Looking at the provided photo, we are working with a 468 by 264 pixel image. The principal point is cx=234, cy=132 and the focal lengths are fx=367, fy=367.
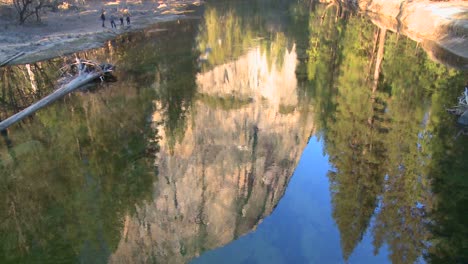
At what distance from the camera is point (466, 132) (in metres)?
22.3

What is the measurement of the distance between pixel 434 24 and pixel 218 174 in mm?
42542

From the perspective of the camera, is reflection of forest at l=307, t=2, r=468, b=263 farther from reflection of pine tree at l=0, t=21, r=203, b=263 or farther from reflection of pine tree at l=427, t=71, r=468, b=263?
reflection of pine tree at l=0, t=21, r=203, b=263

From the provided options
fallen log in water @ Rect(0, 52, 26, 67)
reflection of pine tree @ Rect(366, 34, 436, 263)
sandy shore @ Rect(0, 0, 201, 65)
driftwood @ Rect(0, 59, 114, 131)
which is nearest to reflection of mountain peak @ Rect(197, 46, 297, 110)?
reflection of pine tree @ Rect(366, 34, 436, 263)

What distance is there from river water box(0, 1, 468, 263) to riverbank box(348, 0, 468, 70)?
530cm

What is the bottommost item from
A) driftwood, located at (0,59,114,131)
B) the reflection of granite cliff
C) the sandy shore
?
the reflection of granite cliff

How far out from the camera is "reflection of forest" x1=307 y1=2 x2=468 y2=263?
1484 cm

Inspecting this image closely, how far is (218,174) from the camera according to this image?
21.1 meters

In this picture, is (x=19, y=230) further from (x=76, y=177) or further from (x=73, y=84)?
(x=73, y=84)

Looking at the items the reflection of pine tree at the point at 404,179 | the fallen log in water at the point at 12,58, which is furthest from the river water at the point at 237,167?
the fallen log in water at the point at 12,58

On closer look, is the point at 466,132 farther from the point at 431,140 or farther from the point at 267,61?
the point at 267,61

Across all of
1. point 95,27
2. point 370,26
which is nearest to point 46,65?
point 95,27

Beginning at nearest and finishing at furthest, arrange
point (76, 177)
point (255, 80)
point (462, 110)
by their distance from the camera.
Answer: point (76, 177) < point (462, 110) < point (255, 80)

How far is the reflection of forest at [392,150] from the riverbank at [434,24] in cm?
383

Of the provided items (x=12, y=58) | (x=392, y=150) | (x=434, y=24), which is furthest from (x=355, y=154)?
(x=12, y=58)
